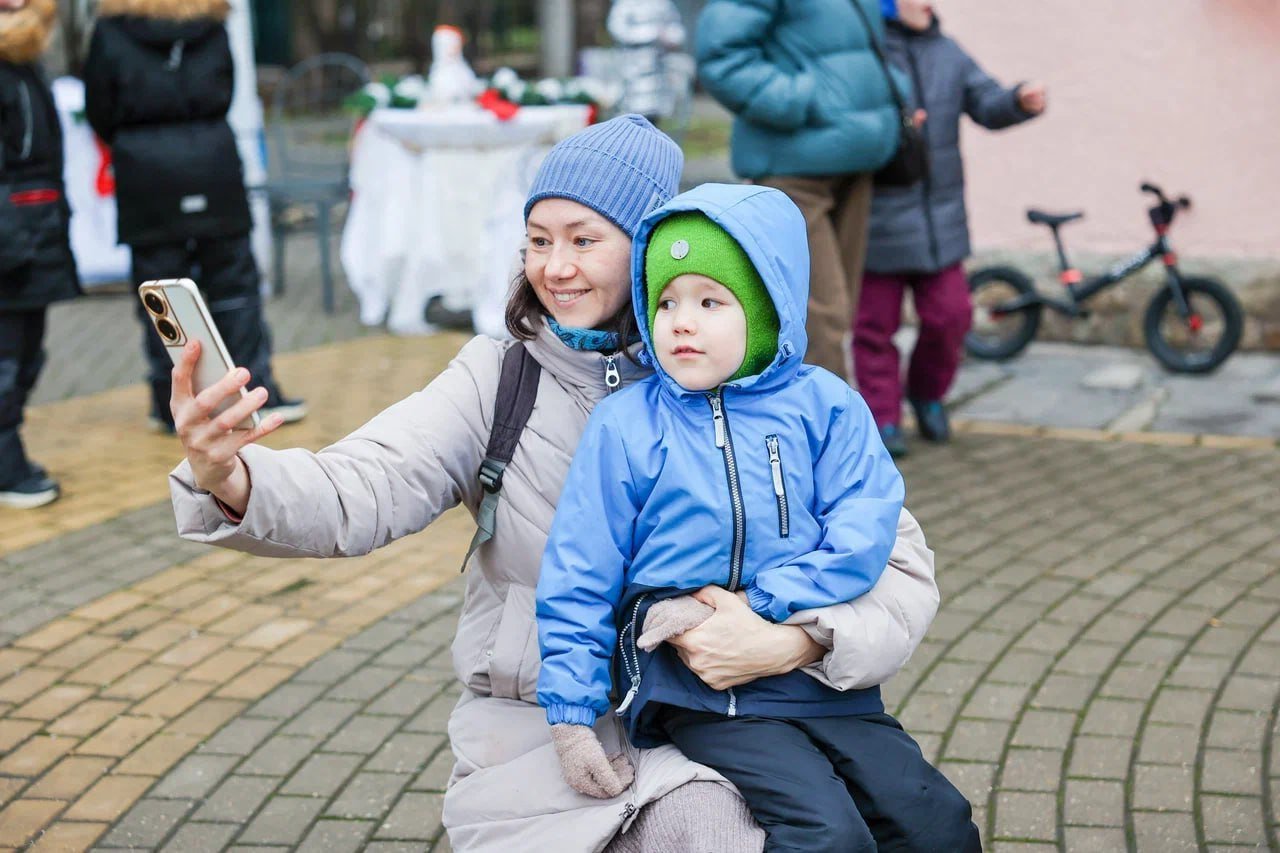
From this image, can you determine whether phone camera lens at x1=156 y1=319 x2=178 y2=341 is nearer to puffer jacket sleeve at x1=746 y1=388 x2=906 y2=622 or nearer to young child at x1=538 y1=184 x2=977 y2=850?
young child at x1=538 y1=184 x2=977 y2=850

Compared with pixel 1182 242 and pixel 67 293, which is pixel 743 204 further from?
pixel 1182 242

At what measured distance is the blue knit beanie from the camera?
8.43 ft

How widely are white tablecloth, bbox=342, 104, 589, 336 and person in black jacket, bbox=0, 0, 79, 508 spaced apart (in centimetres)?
289

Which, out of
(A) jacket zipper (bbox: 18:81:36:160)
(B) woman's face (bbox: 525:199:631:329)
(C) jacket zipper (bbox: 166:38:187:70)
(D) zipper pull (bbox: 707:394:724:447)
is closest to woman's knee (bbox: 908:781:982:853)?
(D) zipper pull (bbox: 707:394:724:447)

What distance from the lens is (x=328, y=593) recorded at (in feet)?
16.1

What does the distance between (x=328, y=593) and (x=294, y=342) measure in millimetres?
3996

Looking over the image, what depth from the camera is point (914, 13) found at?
6.15 m

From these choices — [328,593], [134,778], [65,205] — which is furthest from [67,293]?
[134,778]

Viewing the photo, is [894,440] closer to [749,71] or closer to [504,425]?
[749,71]

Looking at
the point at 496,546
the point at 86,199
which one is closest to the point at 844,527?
the point at 496,546

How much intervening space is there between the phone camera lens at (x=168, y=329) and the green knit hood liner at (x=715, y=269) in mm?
733

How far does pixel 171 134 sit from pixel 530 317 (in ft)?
13.8

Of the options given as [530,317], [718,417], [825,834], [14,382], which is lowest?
[14,382]

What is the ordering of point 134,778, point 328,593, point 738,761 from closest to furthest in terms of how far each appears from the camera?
point 738,761 → point 134,778 → point 328,593
